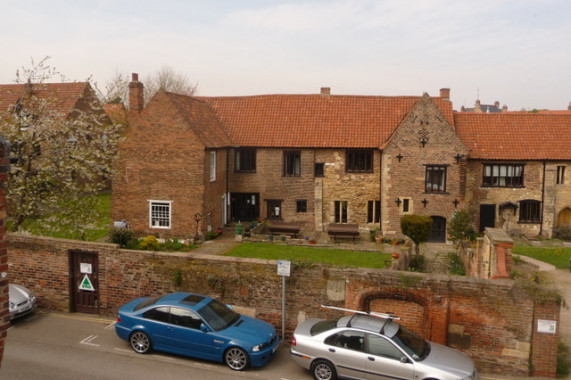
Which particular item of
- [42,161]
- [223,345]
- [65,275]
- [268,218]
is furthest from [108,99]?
[223,345]

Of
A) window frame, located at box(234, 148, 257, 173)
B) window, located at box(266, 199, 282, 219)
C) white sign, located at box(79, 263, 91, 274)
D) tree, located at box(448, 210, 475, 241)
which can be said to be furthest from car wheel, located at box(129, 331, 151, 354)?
window frame, located at box(234, 148, 257, 173)

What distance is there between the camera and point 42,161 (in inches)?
771

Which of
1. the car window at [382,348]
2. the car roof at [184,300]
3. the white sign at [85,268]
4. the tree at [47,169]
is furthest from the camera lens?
the tree at [47,169]

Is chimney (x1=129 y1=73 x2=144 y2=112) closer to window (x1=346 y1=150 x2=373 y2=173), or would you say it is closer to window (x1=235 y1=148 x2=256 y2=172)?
window (x1=235 y1=148 x2=256 y2=172)

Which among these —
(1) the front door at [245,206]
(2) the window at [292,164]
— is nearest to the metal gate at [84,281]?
(1) the front door at [245,206]

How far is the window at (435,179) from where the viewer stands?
29.0 meters

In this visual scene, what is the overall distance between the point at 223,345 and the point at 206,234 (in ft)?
49.7

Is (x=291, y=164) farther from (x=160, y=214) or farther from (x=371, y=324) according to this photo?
(x=371, y=324)

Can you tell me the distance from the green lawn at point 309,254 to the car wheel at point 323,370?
10.3 meters

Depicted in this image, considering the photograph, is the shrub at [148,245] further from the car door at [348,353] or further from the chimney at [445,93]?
the chimney at [445,93]

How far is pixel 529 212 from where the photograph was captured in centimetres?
3038

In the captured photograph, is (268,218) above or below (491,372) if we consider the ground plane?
above

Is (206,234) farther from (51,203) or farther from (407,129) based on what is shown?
(407,129)

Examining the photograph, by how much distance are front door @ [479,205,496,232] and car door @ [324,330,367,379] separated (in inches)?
850
